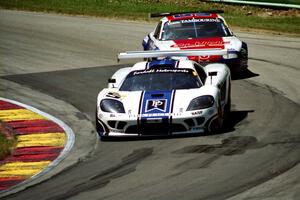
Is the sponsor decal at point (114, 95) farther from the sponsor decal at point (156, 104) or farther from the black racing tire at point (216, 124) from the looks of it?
the black racing tire at point (216, 124)

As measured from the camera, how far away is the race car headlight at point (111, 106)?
13188 mm

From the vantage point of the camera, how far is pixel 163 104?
13.1 m

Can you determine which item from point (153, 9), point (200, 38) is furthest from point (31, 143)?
point (153, 9)

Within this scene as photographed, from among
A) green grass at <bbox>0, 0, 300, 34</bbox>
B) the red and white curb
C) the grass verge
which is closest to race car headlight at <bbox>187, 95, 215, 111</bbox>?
the red and white curb

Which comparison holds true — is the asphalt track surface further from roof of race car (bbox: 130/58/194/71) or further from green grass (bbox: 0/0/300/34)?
green grass (bbox: 0/0/300/34)

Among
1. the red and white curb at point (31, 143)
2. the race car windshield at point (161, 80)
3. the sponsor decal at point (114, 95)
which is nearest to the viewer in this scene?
the red and white curb at point (31, 143)

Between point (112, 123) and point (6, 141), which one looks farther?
point (6, 141)

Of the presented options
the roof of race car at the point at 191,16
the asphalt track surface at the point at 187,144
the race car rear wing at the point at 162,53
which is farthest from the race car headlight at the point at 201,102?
the roof of race car at the point at 191,16

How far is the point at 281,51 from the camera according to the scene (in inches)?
875

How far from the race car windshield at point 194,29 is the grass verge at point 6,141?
5600 millimetres

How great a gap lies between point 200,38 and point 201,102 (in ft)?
19.3

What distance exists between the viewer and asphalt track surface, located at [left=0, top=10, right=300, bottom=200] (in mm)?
10195

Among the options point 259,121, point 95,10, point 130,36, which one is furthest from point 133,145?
point 95,10

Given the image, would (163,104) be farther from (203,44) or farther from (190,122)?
(203,44)
